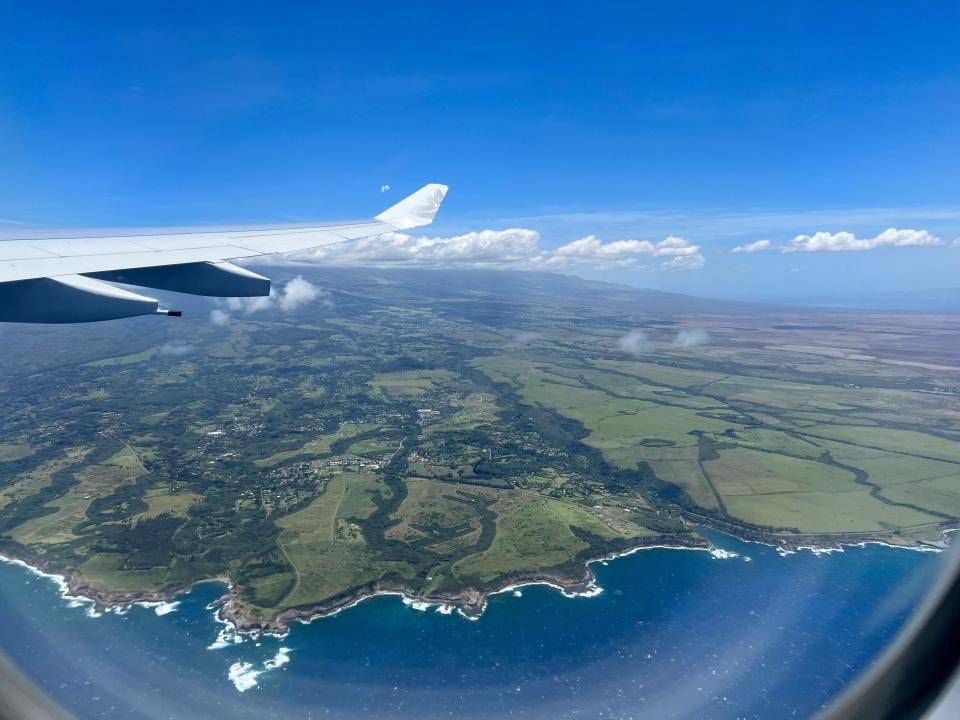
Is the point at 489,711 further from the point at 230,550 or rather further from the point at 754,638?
the point at 230,550

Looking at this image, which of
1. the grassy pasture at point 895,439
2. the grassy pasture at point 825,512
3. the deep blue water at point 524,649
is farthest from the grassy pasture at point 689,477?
the grassy pasture at point 895,439

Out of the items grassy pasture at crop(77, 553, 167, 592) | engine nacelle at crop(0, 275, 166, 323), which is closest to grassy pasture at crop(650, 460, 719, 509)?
grassy pasture at crop(77, 553, 167, 592)

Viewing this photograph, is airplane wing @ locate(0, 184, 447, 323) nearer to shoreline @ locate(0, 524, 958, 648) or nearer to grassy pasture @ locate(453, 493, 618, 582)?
shoreline @ locate(0, 524, 958, 648)

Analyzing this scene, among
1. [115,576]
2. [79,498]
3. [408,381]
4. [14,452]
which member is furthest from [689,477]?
[14,452]

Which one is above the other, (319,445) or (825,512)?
(825,512)

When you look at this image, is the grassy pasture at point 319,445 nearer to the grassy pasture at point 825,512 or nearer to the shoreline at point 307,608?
the shoreline at point 307,608

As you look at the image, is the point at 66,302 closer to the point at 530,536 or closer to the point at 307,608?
the point at 307,608
